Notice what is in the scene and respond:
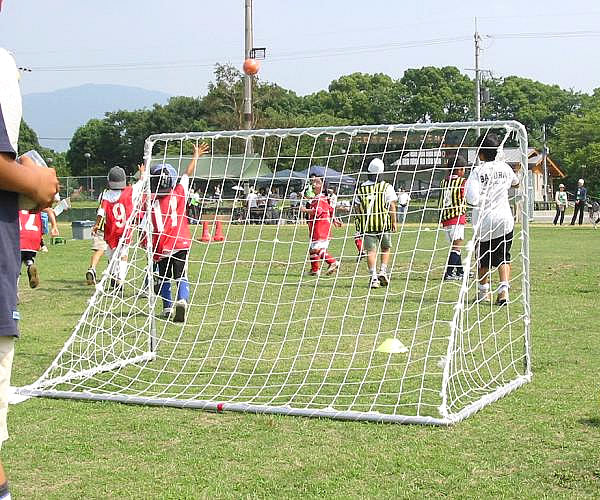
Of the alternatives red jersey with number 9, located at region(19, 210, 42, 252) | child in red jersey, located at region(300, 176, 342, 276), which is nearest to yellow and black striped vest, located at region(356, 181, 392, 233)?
child in red jersey, located at region(300, 176, 342, 276)

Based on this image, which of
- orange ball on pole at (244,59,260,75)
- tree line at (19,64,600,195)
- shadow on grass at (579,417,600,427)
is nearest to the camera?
shadow on grass at (579,417,600,427)

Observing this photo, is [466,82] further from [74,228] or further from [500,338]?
[500,338]

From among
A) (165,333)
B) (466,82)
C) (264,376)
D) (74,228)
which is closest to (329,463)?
(264,376)

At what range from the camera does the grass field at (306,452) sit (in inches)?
171

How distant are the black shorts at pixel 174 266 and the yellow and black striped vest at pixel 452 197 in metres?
3.01

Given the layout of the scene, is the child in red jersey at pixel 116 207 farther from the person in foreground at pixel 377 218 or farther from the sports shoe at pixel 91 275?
the person in foreground at pixel 377 218

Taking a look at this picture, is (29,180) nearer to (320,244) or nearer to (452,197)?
(452,197)

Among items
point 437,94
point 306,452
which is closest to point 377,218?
point 306,452

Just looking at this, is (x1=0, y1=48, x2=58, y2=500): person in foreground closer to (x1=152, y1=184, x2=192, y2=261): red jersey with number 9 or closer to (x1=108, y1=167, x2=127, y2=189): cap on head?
(x1=152, y1=184, x2=192, y2=261): red jersey with number 9

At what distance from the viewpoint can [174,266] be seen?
8.98 meters

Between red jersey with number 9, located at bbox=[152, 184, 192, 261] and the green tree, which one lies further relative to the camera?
the green tree

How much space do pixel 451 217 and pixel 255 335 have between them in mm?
4848

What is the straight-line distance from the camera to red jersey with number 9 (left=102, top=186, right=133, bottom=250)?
11.7 m

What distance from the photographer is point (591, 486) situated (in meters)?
4.23
